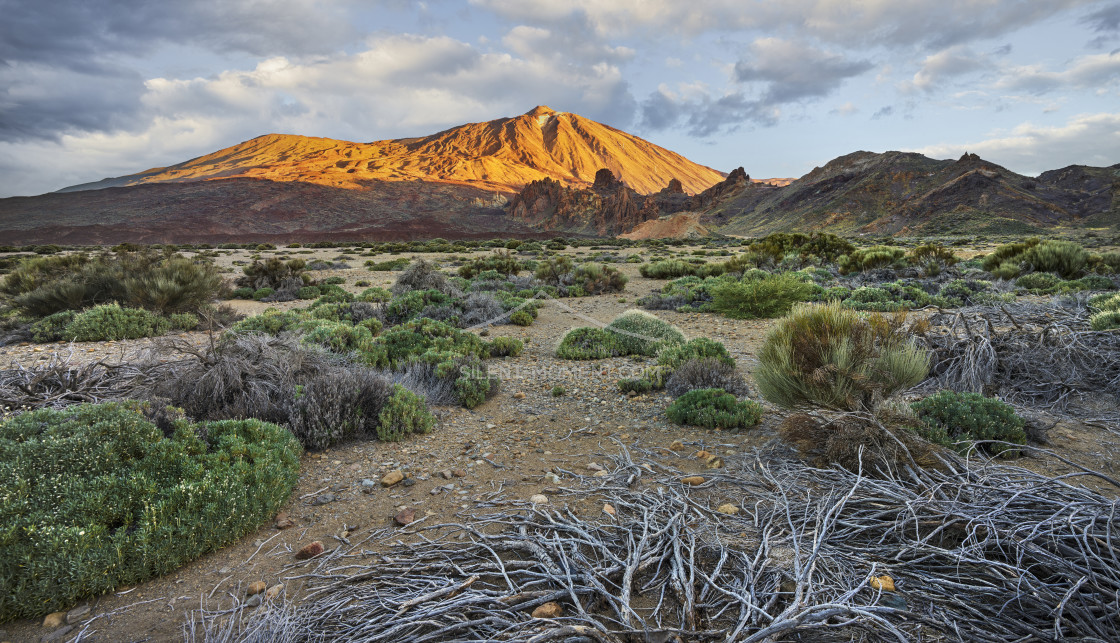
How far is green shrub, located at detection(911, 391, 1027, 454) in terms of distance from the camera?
3445 millimetres

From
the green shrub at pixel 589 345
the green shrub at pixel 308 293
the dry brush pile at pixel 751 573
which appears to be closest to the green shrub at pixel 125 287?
the green shrub at pixel 308 293

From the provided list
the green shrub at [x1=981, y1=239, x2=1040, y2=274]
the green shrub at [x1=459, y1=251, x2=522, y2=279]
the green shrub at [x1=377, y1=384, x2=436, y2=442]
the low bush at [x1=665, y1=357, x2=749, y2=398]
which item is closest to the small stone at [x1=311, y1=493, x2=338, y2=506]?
the green shrub at [x1=377, y1=384, x2=436, y2=442]

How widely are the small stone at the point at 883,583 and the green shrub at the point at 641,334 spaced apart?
15.7 feet

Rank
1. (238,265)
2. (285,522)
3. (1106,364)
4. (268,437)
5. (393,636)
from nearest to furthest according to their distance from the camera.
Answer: (393,636)
(285,522)
(268,437)
(1106,364)
(238,265)

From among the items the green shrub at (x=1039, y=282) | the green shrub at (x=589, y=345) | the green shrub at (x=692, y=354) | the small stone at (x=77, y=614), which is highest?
the green shrub at (x=1039, y=282)

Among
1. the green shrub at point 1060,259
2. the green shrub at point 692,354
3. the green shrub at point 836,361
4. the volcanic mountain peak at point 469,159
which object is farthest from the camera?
the volcanic mountain peak at point 469,159

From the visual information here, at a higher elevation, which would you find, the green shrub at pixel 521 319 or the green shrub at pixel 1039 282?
the green shrub at pixel 1039 282

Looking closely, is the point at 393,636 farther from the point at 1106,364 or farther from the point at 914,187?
the point at 914,187

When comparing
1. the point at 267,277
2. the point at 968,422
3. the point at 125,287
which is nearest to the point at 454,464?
the point at 968,422

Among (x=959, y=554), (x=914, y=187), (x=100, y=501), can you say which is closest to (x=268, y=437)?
(x=100, y=501)

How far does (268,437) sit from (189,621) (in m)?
1.50

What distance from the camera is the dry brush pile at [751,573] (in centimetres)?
185

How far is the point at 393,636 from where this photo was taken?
194 cm

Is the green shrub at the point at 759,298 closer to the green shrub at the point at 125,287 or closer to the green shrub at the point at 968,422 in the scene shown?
the green shrub at the point at 968,422
